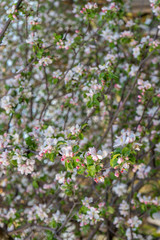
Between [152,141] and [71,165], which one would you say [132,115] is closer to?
[152,141]

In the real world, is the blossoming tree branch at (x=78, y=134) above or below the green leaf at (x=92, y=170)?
above

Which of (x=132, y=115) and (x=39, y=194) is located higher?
(x=132, y=115)

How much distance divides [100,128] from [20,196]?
3.78 feet

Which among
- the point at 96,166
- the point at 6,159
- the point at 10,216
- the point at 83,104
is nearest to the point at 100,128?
the point at 83,104

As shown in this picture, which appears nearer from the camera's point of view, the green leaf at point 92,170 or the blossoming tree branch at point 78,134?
the green leaf at point 92,170

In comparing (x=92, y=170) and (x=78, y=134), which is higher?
(x=78, y=134)

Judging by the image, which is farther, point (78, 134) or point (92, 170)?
point (78, 134)

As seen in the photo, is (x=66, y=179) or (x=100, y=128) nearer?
(x=66, y=179)

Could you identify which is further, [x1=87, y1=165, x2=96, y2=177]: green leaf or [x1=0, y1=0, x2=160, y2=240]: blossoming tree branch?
[x1=0, y1=0, x2=160, y2=240]: blossoming tree branch

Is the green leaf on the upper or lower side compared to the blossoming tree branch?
lower

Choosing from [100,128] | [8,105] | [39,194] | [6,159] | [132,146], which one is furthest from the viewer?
[100,128]

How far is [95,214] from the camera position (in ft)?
5.02

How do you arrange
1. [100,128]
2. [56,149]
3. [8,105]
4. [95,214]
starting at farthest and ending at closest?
[100,128]
[8,105]
[95,214]
[56,149]

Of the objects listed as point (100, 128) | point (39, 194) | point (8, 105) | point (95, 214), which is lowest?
point (95, 214)
